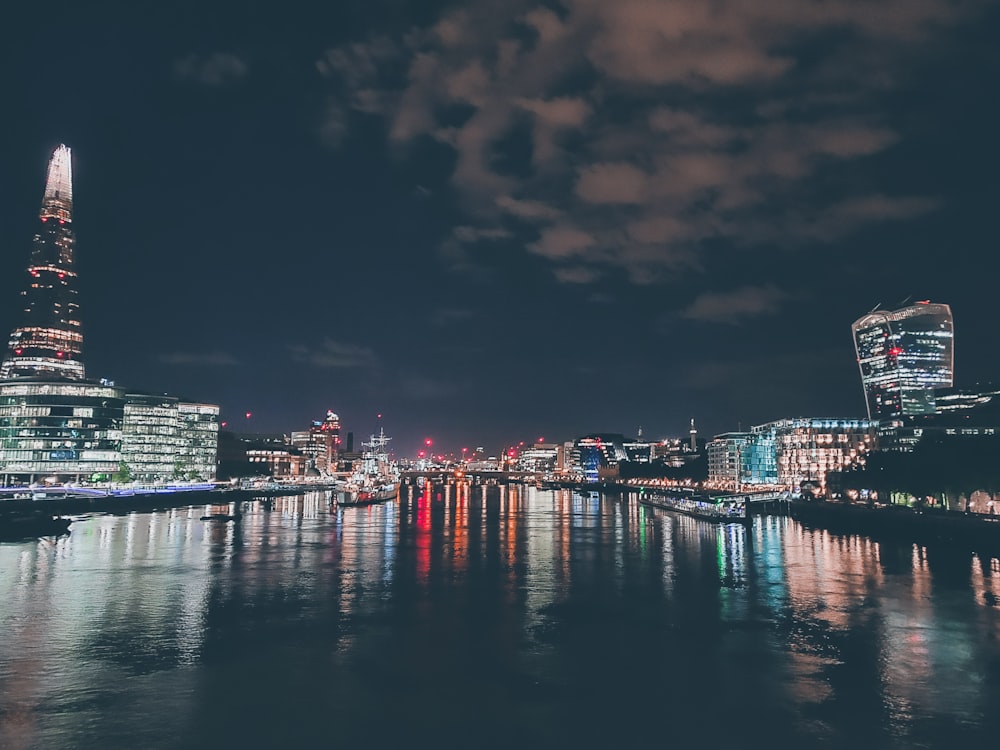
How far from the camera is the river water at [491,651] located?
2302 cm

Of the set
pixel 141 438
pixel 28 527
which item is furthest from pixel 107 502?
pixel 141 438

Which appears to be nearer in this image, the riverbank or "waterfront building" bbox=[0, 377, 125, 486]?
the riverbank

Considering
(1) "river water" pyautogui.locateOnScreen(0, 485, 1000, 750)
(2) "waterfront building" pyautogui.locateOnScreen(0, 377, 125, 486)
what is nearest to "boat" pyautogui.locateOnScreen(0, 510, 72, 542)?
(1) "river water" pyautogui.locateOnScreen(0, 485, 1000, 750)

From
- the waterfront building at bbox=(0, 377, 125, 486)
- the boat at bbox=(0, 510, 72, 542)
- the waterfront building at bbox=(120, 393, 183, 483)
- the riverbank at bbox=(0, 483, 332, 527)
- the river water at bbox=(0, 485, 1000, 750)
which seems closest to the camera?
the river water at bbox=(0, 485, 1000, 750)

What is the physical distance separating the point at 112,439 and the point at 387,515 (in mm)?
93043

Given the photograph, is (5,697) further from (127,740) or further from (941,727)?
(941,727)

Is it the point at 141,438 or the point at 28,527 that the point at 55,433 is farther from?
the point at 28,527

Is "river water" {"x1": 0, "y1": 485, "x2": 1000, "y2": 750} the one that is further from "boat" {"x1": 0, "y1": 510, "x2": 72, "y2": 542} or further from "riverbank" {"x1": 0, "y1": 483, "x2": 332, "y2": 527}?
"riverbank" {"x1": 0, "y1": 483, "x2": 332, "y2": 527}

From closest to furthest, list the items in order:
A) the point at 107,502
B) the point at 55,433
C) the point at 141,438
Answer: the point at 107,502 → the point at 55,433 → the point at 141,438

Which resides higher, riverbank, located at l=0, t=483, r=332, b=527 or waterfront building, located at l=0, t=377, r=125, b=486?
waterfront building, located at l=0, t=377, r=125, b=486

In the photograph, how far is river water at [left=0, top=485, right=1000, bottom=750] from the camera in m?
23.0

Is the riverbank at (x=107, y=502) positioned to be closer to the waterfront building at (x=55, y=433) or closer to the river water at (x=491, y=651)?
the waterfront building at (x=55, y=433)

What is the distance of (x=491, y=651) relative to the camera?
32.3 meters

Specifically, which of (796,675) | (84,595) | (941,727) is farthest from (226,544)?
(941,727)
